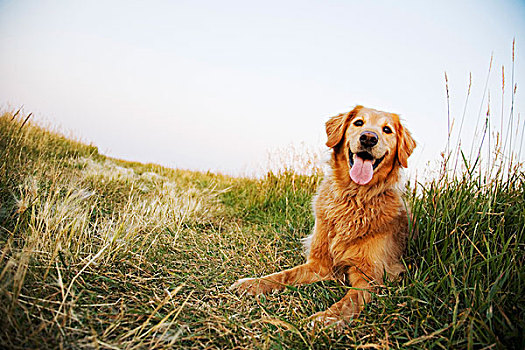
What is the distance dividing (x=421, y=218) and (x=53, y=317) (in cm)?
231

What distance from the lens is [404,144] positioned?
2.39m

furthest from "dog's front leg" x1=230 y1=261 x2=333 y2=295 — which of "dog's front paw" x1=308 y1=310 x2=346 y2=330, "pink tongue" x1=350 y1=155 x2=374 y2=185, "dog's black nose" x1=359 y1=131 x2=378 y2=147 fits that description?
"dog's black nose" x1=359 y1=131 x2=378 y2=147

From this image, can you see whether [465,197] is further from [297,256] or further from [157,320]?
[157,320]

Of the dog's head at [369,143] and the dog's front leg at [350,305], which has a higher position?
the dog's head at [369,143]

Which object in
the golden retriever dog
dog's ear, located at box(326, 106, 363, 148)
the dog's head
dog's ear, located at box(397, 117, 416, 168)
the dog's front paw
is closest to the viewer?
the dog's front paw

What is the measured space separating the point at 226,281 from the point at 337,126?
154 centimetres

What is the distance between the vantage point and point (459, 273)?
173cm

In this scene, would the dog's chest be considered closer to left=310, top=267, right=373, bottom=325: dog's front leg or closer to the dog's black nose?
left=310, top=267, right=373, bottom=325: dog's front leg

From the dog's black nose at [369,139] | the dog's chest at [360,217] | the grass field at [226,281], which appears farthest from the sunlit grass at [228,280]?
the dog's black nose at [369,139]

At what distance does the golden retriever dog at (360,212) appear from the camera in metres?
2.07

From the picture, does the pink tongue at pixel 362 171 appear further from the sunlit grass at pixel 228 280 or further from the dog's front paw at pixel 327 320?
the dog's front paw at pixel 327 320

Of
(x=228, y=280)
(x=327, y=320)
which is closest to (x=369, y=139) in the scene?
(x=327, y=320)

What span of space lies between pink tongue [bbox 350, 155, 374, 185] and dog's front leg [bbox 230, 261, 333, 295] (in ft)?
2.35

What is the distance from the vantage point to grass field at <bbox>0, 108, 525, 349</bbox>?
1.30 metres
